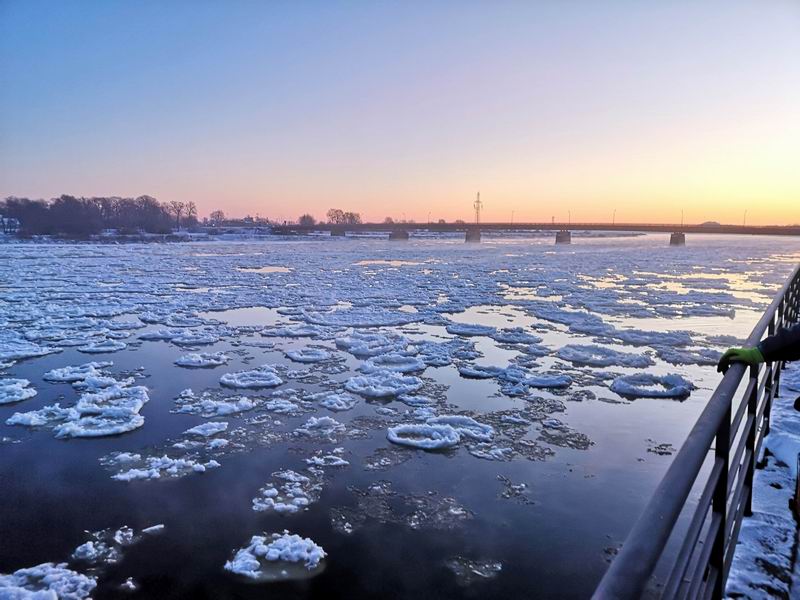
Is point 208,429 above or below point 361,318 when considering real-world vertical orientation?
below

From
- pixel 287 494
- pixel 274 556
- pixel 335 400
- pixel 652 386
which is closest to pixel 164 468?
pixel 287 494

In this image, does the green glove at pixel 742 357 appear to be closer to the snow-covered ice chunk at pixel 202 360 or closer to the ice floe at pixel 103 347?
the snow-covered ice chunk at pixel 202 360

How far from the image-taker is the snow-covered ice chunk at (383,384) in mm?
8453

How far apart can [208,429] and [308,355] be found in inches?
152

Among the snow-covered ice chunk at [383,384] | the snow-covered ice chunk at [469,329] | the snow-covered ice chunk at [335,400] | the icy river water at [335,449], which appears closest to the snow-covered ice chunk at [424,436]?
the icy river water at [335,449]

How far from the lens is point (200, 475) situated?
574 cm

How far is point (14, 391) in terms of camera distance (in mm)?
8344

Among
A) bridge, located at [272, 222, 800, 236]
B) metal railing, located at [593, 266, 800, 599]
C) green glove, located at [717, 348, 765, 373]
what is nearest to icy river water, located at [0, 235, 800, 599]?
metal railing, located at [593, 266, 800, 599]

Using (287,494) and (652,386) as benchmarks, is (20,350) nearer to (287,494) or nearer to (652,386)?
(287,494)

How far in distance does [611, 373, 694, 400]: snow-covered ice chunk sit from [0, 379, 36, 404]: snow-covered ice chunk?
961 centimetres

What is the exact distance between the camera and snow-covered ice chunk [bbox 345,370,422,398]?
8.45 meters

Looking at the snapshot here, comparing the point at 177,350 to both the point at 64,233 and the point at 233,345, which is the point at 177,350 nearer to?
the point at 233,345

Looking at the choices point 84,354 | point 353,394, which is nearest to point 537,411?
point 353,394

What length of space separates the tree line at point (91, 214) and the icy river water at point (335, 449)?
104 m
